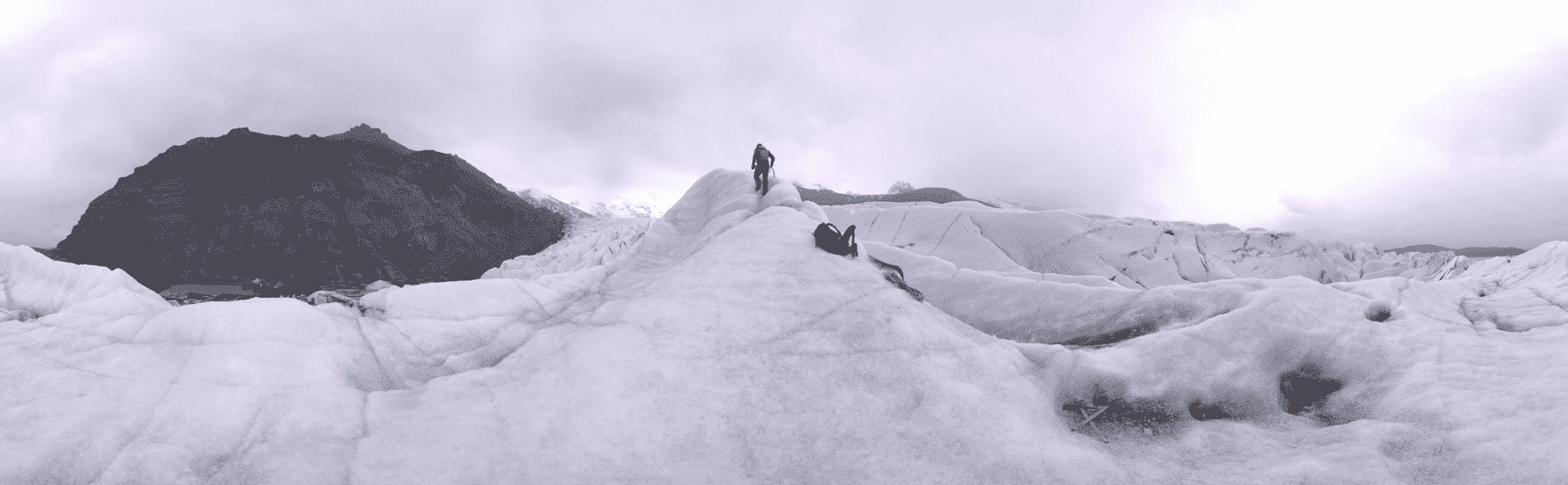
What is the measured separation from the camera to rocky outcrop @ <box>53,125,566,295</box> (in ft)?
206

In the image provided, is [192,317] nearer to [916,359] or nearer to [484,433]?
[484,433]

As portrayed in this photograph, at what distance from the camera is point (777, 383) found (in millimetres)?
6160

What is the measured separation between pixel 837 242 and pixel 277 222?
7873 cm

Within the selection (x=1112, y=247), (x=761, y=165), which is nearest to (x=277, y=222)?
(x=761, y=165)

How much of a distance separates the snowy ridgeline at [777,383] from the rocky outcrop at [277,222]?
69.4 meters

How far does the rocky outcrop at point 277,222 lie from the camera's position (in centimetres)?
6272

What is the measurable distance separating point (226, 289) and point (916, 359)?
3146 inches

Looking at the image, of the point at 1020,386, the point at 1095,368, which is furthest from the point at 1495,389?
the point at 1020,386

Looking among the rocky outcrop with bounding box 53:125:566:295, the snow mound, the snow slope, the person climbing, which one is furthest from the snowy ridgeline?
the rocky outcrop with bounding box 53:125:566:295

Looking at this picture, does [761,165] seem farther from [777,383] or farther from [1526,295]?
[1526,295]

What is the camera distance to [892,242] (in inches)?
1073

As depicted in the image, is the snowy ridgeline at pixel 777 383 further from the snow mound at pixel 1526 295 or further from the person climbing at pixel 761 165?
the person climbing at pixel 761 165

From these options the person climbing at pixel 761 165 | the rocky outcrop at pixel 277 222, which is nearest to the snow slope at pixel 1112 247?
the person climbing at pixel 761 165

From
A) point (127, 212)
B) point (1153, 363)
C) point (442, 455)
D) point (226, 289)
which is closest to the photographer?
point (442, 455)
